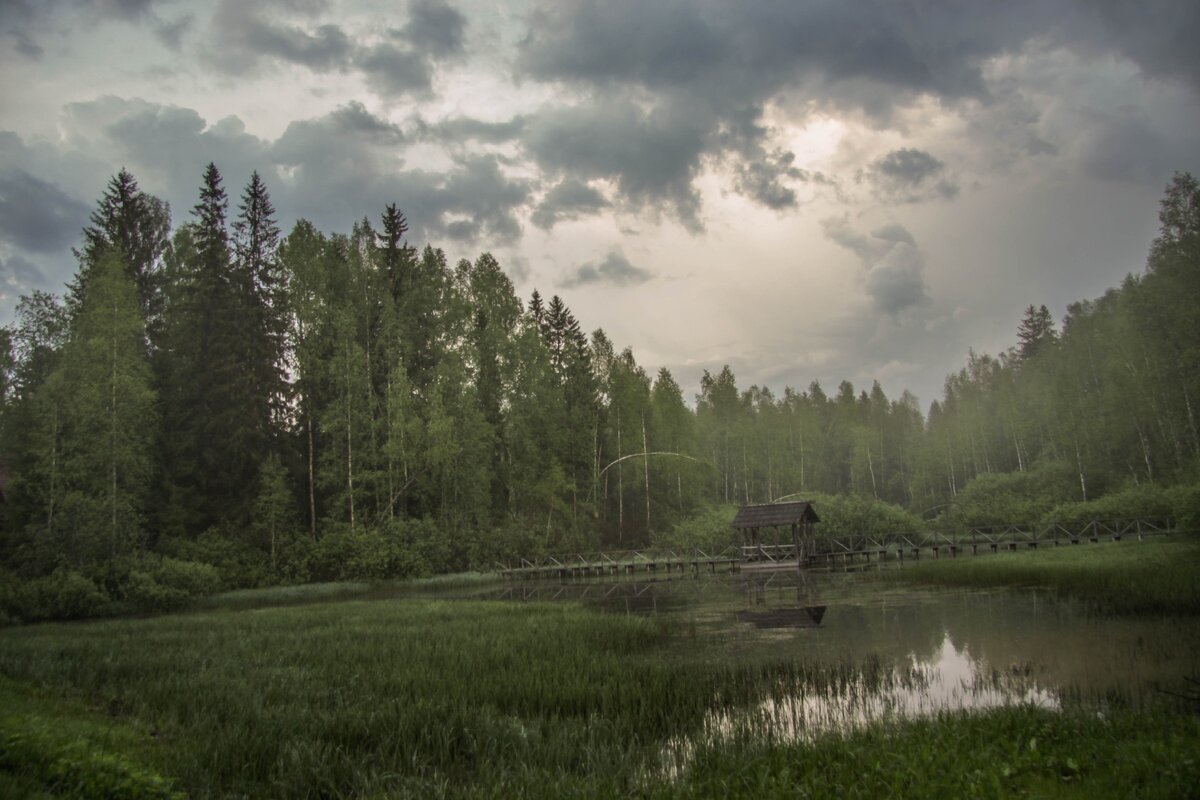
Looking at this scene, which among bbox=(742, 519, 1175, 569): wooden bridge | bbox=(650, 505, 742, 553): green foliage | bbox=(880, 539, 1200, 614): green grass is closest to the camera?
bbox=(880, 539, 1200, 614): green grass

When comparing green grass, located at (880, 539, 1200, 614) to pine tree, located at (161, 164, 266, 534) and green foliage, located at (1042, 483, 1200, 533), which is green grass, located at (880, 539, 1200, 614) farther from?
pine tree, located at (161, 164, 266, 534)

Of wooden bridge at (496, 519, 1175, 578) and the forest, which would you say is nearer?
the forest

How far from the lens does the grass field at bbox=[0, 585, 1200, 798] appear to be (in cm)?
721

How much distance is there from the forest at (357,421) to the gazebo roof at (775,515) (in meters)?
6.99

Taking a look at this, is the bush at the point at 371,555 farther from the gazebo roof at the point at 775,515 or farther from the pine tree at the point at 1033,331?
the pine tree at the point at 1033,331

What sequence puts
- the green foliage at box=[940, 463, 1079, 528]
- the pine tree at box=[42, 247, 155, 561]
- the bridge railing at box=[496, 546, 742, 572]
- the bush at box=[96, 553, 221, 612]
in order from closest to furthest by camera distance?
the bush at box=[96, 553, 221, 612] → the pine tree at box=[42, 247, 155, 561] → the bridge railing at box=[496, 546, 742, 572] → the green foliage at box=[940, 463, 1079, 528]

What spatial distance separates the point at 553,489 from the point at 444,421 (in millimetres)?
12923

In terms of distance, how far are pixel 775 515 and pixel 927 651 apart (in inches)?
1083

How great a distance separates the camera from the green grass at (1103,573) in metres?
18.0

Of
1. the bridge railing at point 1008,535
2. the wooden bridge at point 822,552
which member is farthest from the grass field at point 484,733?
the bridge railing at point 1008,535

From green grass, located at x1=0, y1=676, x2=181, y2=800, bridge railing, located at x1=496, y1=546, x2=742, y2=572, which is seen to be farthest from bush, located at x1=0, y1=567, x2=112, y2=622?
bridge railing, located at x1=496, y1=546, x2=742, y2=572

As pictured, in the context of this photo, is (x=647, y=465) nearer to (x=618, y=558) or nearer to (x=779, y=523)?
(x=618, y=558)

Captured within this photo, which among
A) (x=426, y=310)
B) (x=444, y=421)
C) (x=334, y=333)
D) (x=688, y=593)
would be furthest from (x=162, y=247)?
(x=688, y=593)

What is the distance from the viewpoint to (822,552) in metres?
50.8
